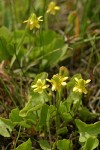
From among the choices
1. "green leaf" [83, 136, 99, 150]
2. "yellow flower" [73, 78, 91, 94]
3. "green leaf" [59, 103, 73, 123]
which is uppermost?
"yellow flower" [73, 78, 91, 94]

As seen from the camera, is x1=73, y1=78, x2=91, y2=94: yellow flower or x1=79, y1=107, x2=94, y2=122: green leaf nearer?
x1=73, y1=78, x2=91, y2=94: yellow flower

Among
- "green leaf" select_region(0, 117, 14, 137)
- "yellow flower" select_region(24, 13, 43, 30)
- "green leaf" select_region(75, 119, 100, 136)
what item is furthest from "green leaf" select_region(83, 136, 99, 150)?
"yellow flower" select_region(24, 13, 43, 30)

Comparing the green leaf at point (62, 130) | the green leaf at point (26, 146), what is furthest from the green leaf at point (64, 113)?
the green leaf at point (26, 146)

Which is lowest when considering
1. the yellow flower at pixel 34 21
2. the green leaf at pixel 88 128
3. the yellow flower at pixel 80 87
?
the green leaf at pixel 88 128

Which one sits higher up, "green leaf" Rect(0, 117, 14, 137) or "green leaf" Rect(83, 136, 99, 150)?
"green leaf" Rect(0, 117, 14, 137)

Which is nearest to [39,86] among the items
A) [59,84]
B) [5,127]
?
[59,84]

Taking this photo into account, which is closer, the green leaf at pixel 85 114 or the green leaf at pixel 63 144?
the green leaf at pixel 63 144

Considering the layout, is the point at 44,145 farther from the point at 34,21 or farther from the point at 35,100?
the point at 34,21

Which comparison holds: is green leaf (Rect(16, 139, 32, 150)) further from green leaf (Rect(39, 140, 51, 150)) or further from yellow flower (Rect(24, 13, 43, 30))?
yellow flower (Rect(24, 13, 43, 30))

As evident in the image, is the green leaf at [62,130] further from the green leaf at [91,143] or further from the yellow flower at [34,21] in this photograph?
the yellow flower at [34,21]
